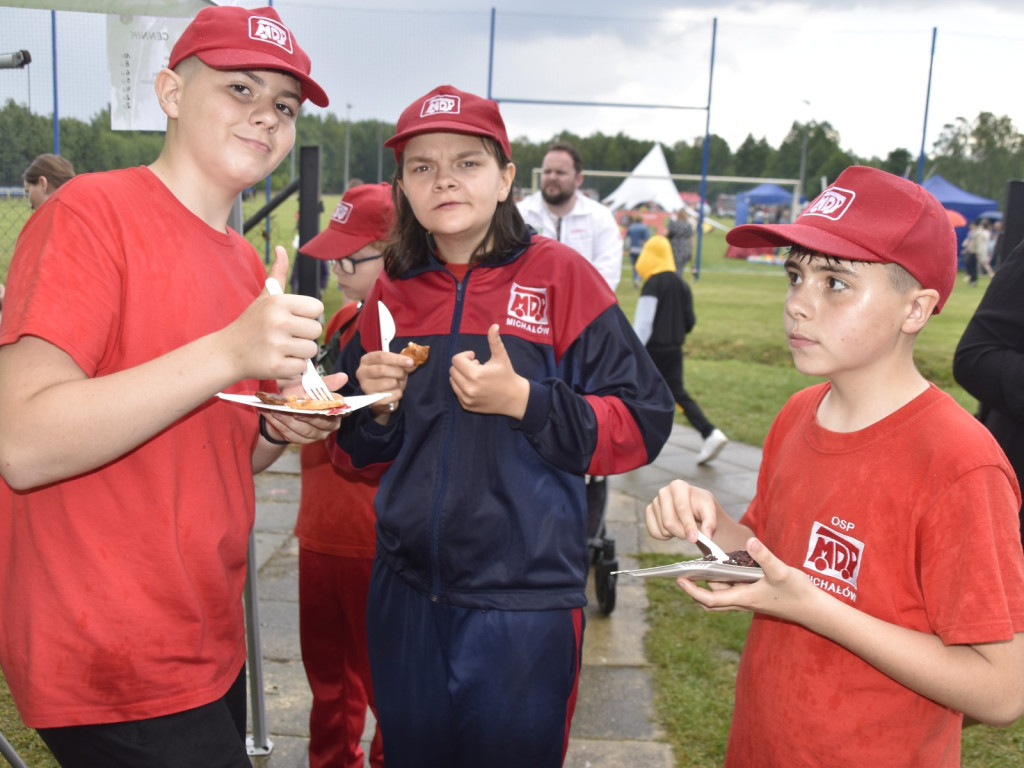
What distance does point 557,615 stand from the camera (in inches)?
→ 80.7

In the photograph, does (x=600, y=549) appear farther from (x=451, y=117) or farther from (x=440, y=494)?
(x=451, y=117)

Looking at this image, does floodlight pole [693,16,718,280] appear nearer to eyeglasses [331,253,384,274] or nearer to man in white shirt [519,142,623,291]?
man in white shirt [519,142,623,291]

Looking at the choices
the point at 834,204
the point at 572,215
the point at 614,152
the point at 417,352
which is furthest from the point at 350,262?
the point at 614,152

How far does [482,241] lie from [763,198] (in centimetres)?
2858

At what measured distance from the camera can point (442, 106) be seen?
2148 mm

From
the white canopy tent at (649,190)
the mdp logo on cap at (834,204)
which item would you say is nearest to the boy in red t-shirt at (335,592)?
the mdp logo on cap at (834,204)

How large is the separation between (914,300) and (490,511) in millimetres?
1028

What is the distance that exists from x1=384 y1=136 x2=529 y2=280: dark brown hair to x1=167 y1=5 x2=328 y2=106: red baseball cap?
0.57 meters

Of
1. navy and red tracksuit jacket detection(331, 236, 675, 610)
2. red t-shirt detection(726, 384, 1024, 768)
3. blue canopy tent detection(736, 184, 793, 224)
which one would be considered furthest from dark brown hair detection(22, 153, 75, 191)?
blue canopy tent detection(736, 184, 793, 224)

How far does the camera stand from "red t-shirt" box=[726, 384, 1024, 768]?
146cm

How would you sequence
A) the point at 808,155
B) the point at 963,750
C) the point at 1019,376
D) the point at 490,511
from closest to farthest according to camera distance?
the point at 490,511 → the point at 1019,376 → the point at 963,750 → the point at 808,155

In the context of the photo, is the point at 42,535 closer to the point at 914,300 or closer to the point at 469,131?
the point at 469,131

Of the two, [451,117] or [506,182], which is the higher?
[451,117]

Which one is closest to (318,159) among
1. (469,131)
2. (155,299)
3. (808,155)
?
(469,131)
